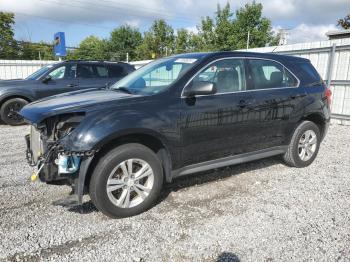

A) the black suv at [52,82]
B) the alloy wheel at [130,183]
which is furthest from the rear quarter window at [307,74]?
the black suv at [52,82]

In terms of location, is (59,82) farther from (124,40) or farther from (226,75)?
(124,40)

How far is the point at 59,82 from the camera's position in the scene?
29.8 feet

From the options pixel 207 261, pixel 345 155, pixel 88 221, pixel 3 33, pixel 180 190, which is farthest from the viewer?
pixel 3 33

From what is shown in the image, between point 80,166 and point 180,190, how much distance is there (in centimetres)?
158

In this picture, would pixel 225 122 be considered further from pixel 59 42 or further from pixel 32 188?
pixel 59 42

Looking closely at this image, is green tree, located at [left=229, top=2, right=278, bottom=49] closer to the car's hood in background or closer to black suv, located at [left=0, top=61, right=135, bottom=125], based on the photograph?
black suv, located at [left=0, top=61, right=135, bottom=125]

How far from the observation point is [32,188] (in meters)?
4.24

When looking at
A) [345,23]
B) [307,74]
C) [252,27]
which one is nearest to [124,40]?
[252,27]

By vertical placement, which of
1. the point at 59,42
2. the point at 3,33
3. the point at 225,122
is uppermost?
the point at 3,33

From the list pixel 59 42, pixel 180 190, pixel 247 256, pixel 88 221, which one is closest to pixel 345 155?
pixel 180 190

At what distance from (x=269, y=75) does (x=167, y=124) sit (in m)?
2.00

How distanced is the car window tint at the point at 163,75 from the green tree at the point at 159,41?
114 ft

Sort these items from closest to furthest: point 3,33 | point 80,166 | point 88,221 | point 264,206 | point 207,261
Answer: point 207,261 < point 80,166 < point 88,221 < point 264,206 < point 3,33

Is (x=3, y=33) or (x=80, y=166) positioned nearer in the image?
(x=80, y=166)
